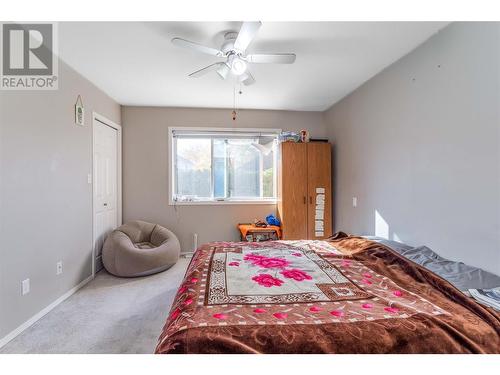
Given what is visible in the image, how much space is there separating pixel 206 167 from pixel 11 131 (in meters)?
2.54

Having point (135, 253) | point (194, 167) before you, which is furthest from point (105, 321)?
point (194, 167)

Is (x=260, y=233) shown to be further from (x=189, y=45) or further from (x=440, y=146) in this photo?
(x=189, y=45)

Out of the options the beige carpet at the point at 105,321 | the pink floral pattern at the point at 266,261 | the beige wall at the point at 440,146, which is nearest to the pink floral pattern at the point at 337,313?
the pink floral pattern at the point at 266,261

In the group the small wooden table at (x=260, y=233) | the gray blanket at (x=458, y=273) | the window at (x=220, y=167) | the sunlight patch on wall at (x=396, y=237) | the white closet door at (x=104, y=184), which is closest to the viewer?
the gray blanket at (x=458, y=273)

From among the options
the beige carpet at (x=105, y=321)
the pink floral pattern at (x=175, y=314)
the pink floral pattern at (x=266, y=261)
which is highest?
the pink floral pattern at (x=266, y=261)

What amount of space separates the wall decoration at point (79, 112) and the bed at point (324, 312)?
2.27 metres

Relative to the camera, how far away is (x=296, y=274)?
1612mm

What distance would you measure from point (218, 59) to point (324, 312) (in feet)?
7.86

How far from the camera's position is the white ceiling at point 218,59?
2.00m

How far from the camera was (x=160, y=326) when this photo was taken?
2098 millimetres

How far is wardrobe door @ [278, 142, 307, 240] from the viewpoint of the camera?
146 inches

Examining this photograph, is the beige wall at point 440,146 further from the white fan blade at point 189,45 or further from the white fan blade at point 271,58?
the white fan blade at point 189,45
